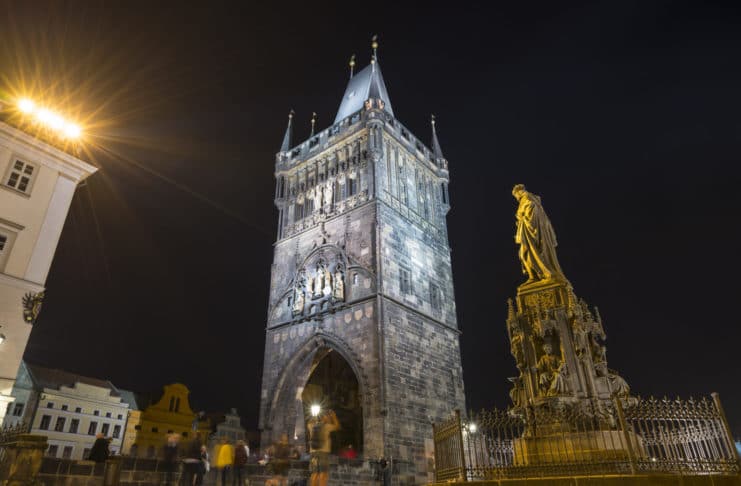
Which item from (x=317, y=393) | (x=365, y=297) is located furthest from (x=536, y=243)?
(x=317, y=393)

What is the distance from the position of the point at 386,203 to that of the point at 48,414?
87.7 ft

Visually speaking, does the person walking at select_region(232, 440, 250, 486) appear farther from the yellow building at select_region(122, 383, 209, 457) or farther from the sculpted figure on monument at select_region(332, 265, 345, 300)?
the yellow building at select_region(122, 383, 209, 457)

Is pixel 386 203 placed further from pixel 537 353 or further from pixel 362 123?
pixel 537 353

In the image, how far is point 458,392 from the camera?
79.0ft

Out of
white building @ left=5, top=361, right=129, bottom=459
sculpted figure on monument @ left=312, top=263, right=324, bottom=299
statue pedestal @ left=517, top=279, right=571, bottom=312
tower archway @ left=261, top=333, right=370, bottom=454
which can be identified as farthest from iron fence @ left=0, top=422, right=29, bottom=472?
white building @ left=5, top=361, right=129, bottom=459

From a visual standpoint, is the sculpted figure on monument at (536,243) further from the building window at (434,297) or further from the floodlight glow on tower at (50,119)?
the floodlight glow on tower at (50,119)

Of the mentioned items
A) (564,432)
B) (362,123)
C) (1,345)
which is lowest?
(564,432)

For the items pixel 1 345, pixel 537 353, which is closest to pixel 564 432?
pixel 537 353

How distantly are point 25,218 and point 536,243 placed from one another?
16393 mm

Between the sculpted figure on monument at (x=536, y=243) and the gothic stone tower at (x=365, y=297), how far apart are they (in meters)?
11.7

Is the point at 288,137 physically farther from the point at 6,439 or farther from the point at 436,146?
the point at 6,439

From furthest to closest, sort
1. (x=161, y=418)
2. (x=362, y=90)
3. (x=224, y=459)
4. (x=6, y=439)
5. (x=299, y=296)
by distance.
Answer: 1. (x=161, y=418)
2. (x=362, y=90)
3. (x=299, y=296)
4. (x=224, y=459)
5. (x=6, y=439)

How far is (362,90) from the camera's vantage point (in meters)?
32.7

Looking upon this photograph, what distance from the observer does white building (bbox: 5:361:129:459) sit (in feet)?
94.8
